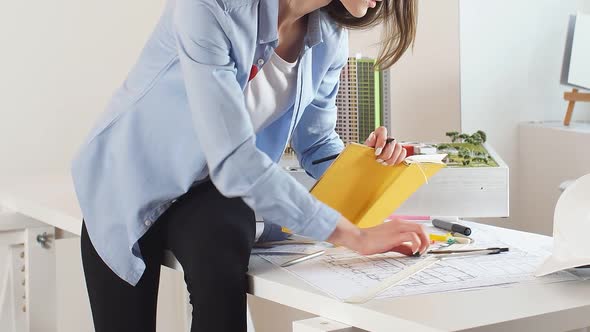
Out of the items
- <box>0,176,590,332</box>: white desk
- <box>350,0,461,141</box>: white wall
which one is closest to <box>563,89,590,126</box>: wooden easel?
<box>350,0,461,141</box>: white wall

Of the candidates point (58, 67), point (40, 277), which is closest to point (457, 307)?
point (40, 277)

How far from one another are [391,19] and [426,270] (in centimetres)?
44

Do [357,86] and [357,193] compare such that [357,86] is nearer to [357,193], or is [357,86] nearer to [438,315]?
[357,193]

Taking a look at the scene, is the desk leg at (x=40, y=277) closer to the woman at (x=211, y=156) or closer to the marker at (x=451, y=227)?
the woman at (x=211, y=156)

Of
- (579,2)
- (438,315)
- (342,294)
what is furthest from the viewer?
(579,2)

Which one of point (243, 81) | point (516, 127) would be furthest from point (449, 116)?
point (243, 81)

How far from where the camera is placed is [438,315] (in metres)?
0.96

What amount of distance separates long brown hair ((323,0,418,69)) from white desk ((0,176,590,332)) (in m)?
0.43

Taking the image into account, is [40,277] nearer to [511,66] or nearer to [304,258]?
[304,258]

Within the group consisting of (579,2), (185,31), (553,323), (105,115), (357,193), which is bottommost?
(553,323)

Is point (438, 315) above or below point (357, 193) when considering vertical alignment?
below

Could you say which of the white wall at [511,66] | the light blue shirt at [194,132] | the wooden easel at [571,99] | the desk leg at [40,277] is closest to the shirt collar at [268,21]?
the light blue shirt at [194,132]

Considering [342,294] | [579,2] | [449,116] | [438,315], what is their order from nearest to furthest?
[438,315], [342,294], [449,116], [579,2]

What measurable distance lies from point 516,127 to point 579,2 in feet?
1.47
